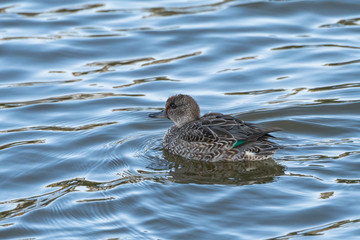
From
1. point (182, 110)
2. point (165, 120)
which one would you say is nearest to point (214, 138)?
point (182, 110)

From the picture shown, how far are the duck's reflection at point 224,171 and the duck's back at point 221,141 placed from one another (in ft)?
0.32

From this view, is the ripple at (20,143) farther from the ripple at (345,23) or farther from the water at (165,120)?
the ripple at (345,23)

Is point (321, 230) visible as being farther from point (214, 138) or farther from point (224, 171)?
point (214, 138)

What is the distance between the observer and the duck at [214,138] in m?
9.51

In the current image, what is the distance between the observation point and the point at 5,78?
13.3 m

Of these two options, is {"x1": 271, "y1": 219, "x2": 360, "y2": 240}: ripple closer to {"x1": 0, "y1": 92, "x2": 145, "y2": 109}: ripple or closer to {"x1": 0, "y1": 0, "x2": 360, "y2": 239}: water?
{"x1": 0, "y1": 0, "x2": 360, "y2": 239}: water

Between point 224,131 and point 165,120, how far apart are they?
218cm

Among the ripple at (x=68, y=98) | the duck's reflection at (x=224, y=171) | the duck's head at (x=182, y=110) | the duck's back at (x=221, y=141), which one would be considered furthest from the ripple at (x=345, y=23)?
the duck's reflection at (x=224, y=171)

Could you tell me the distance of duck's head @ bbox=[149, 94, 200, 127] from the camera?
10.5 metres

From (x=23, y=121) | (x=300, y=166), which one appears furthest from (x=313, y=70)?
(x=23, y=121)

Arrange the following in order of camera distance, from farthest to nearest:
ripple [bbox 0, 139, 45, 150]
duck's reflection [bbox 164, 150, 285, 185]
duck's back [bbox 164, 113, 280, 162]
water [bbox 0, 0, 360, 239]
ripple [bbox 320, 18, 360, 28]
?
ripple [bbox 320, 18, 360, 28] → ripple [bbox 0, 139, 45, 150] → duck's back [bbox 164, 113, 280, 162] → duck's reflection [bbox 164, 150, 285, 185] → water [bbox 0, 0, 360, 239]

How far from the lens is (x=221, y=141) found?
970 centimetres

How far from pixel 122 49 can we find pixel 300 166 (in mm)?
6338

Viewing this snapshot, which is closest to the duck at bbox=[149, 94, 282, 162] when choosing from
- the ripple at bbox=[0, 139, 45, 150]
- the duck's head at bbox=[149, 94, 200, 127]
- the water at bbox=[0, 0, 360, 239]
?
the duck's head at bbox=[149, 94, 200, 127]
